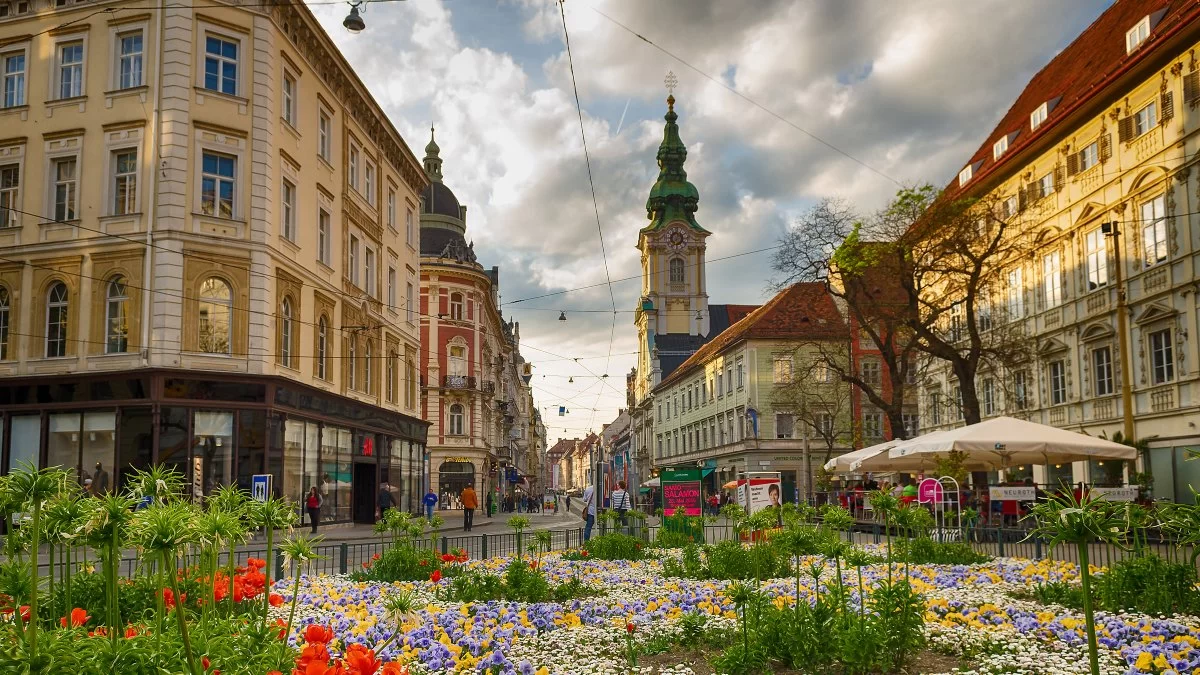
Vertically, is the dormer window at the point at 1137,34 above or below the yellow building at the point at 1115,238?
above

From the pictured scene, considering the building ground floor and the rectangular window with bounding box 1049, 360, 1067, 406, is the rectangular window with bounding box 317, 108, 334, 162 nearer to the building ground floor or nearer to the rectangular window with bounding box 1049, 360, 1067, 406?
the building ground floor

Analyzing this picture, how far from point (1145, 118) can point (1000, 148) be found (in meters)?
11.2

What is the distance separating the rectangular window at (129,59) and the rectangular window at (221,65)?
A: 1.78 m

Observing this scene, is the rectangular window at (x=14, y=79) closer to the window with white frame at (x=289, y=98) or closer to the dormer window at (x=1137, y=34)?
the window with white frame at (x=289, y=98)

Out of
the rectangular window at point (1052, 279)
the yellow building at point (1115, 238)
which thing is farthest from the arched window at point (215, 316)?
the rectangular window at point (1052, 279)

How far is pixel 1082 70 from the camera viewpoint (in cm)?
3631

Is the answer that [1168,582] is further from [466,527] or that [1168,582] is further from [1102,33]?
[1102,33]

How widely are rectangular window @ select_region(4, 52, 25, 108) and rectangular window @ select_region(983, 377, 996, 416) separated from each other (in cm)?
3711

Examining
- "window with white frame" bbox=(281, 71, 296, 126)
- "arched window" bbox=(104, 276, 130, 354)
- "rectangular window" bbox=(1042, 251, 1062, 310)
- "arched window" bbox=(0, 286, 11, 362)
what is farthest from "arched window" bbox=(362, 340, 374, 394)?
"rectangular window" bbox=(1042, 251, 1062, 310)

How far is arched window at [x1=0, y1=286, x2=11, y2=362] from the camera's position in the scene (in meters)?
27.6

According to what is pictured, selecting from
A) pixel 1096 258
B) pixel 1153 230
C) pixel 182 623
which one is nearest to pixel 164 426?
pixel 182 623

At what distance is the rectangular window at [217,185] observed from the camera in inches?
1065

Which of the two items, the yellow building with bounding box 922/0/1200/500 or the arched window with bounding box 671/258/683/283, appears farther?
the arched window with bounding box 671/258/683/283

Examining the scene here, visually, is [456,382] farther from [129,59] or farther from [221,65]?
[129,59]
